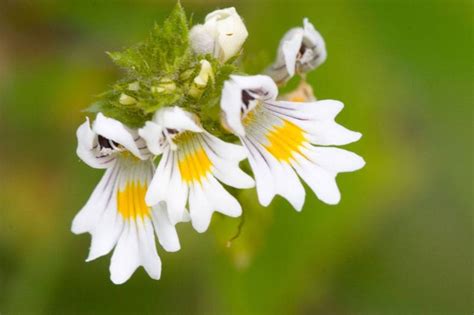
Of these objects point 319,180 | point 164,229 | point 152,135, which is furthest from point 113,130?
point 319,180

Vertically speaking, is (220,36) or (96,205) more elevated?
(220,36)

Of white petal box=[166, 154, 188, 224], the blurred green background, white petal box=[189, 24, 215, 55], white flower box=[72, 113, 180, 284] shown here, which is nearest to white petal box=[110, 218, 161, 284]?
white flower box=[72, 113, 180, 284]

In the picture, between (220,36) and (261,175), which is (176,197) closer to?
(261,175)

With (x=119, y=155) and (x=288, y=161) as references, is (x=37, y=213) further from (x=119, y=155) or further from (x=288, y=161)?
(x=288, y=161)

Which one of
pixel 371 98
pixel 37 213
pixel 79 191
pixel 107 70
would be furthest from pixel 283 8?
pixel 37 213

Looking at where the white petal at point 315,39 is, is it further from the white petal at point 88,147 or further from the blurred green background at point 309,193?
the blurred green background at point 309,193

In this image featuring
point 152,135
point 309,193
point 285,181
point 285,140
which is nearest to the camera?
point 152,135

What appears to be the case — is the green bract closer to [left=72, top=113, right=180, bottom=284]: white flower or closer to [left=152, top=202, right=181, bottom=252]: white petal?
[left=72, top=113, right=180, bottom=284]: white flower

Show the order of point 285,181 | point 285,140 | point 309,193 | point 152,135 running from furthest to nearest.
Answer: point 309,193 → point 285,140 → point 285,181 → point 152,135
